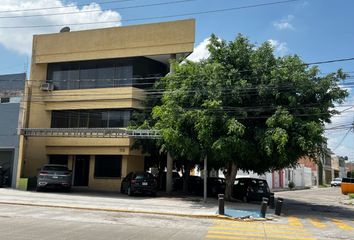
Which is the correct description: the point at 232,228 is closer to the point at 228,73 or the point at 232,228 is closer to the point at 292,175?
the point at 228,73

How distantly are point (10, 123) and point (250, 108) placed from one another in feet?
60.7

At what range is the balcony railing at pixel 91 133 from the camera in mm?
27141

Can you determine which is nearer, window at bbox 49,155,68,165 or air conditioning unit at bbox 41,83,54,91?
air conditioning unit at bbox 41,83,54,91

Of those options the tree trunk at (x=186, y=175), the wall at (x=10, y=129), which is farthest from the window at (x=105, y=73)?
the tree trunk at (x=186, y=175)

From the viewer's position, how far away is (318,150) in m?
22.2

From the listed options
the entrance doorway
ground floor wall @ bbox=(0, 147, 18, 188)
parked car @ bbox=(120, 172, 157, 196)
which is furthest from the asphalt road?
the entrance doorway

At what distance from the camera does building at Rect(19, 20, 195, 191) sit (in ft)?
101

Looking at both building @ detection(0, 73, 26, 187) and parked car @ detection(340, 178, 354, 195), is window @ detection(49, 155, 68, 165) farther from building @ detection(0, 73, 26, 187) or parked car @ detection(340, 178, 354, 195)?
parked car @ detection(340, 178, 354, 195)

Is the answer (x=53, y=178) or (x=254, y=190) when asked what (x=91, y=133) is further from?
(x=254, y=190)

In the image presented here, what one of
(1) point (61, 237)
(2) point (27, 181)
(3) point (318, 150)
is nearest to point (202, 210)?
(3) point (318, 150)

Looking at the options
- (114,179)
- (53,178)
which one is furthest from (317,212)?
(53,178)

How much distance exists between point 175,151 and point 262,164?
214 inches

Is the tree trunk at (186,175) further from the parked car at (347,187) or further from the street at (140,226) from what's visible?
the parked car at (347,187)

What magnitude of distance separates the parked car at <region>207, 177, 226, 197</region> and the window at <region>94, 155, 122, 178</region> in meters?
7.30
